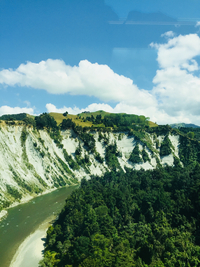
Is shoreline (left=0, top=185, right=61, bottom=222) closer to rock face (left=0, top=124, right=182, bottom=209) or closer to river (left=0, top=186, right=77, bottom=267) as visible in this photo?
rock face (left=0, top=124, right=182, bottom=209)

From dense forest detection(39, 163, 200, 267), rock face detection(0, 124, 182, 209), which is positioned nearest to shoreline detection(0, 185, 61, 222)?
rock face detection(0, 124, 182, 209)

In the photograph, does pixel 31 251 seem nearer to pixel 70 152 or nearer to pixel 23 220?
pixel 23 220

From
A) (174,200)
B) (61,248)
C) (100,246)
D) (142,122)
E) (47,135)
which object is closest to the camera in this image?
(100,246)

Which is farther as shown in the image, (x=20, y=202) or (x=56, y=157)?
(x=56, y=157)

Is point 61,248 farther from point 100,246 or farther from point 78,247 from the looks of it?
point 100,246

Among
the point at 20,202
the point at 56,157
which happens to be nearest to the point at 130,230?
the point at 20,202

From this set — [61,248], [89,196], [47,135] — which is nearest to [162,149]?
[47,135]
